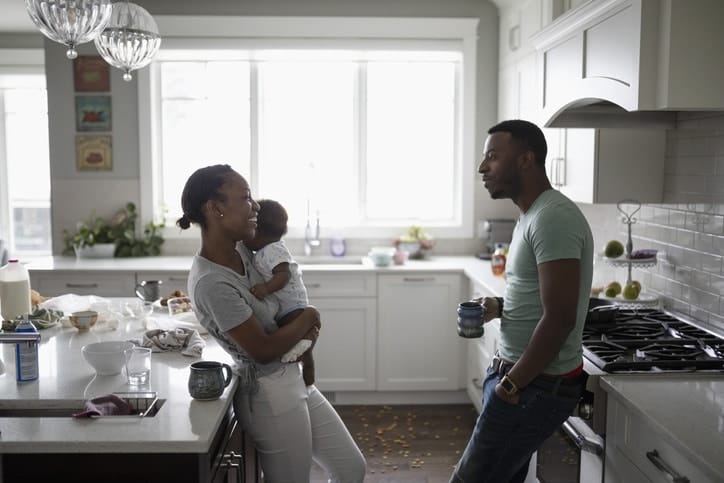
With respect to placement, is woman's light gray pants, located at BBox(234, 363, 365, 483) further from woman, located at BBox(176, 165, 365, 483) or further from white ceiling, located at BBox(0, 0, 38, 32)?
white ceiling, located at BBox(0, 0, 38, 32)

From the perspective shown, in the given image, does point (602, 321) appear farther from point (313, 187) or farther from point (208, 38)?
point (208, 38)

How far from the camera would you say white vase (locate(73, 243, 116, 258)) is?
4629mm

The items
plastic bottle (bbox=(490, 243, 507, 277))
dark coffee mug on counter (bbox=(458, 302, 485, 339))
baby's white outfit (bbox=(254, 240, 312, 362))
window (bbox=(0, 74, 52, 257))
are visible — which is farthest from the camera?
window (bbox=(0, 74, 52, 257))

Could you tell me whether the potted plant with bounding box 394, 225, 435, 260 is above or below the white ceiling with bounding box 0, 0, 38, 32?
below

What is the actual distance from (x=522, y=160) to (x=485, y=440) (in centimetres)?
81

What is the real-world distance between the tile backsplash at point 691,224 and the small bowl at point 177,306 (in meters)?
1.90

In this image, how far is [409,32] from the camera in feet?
15.3

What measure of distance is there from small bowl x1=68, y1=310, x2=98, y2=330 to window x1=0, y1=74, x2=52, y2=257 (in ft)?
14.0

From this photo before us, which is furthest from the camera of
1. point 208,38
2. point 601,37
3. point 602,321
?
point 208,38

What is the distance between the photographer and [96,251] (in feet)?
15.2

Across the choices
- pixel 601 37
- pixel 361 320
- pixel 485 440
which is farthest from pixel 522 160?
pixel 361 320

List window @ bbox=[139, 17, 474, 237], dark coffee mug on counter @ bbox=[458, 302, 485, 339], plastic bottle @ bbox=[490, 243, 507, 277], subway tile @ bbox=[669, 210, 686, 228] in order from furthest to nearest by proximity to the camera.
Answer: window @ bbox=[139, 17, 474, 237] < plastic bottle @ bbox=[490, 243, 507, 277] < subway tile @ bbox=[669, 210, 686, 228] < dark coffee mug on counter @ bbox=[458, 302, 485, 339]

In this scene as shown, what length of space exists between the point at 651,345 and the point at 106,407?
170 cm

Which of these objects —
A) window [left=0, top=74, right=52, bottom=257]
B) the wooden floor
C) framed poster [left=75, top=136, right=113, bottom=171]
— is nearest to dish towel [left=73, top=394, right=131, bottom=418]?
the wooden floor
